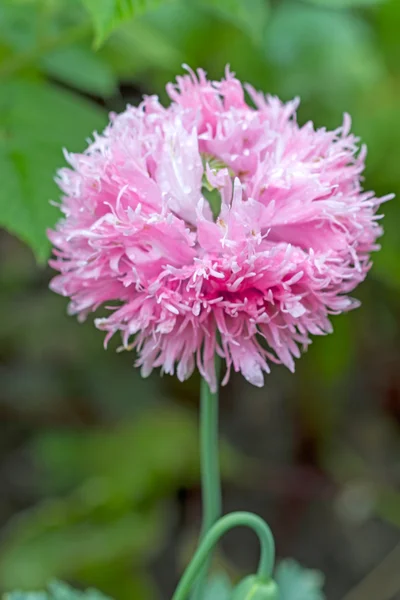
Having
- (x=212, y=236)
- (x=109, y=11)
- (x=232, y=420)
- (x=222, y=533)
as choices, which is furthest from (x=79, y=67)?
(x=232, y=420)

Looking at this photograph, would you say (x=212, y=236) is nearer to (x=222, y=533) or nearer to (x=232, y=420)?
(x=222, y=533)

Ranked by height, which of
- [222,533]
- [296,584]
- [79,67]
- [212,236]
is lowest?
[296,584]

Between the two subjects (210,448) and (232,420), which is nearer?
(210,448)

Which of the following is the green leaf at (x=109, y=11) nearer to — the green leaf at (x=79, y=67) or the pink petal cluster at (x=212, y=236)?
the pink petal cluster at (x=212, y=236)

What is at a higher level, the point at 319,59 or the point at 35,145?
the point at 319,59

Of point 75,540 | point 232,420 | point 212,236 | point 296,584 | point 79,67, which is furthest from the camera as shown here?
point 232,420

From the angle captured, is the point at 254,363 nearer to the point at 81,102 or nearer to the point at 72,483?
the point at 81,102

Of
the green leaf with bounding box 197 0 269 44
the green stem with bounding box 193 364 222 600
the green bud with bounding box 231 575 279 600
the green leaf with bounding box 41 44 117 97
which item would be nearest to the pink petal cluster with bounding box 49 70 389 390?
the green stem with bounding box 193 364 222 600
